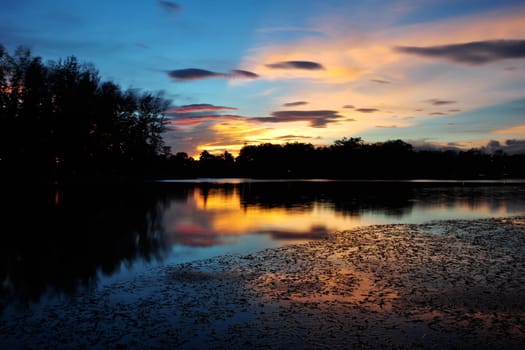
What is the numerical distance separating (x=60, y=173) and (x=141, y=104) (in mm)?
18236

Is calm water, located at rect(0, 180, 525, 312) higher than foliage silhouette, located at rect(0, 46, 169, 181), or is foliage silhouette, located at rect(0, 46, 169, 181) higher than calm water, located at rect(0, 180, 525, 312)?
foliage silhouette, located at rect(0, 46, 169, 181)

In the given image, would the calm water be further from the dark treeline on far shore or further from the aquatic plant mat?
the dark treeline on far shore

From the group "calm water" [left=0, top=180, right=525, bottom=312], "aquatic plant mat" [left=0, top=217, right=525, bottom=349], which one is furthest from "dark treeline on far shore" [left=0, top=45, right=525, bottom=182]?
"aquatic plant mat" [left=0, top=217, right=525, bottom=349]

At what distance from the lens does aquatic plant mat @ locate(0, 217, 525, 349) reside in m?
7.00

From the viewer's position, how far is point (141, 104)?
226 ft

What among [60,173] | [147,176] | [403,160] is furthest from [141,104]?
[403,160]

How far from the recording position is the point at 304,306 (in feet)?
28.5

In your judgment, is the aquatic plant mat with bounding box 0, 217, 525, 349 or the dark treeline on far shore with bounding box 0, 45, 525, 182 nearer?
the aquatic plant mat with bounding box 0, 217, 525, 349

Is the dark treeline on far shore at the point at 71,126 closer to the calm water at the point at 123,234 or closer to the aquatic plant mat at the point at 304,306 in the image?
the calm water at the point at 123,234

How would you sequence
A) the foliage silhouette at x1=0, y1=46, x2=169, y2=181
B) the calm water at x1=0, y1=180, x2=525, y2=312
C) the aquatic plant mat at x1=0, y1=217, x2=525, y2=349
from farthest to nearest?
the foliage silhouette at x1=0, y1=46, x2=169, y2=181 < the calm water at x1=0, y1=180, x2=525, y2=312 < the aquatic plant mat at x1=0, y1=217, x2=525, y2=349

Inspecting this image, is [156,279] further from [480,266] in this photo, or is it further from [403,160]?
[403,160]

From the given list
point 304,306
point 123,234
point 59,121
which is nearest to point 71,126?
point 59,121

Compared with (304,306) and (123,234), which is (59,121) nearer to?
(123,234)

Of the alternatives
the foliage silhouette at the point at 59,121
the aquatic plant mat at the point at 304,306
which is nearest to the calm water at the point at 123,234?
the aquatic plant mat at the point at 304,306
